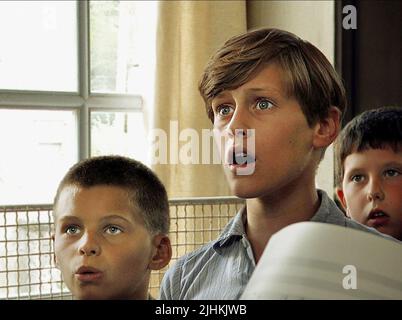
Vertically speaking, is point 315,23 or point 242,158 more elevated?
point 315,23

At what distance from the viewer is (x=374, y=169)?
2.35 ft

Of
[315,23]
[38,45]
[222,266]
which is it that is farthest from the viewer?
[38,45]

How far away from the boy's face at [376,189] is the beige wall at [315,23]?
0.65 meters

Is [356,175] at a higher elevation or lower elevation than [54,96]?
lower

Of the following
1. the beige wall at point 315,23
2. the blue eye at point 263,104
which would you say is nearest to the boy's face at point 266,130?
the blue eye at point 263,104

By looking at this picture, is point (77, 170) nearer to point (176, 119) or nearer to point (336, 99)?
point (336, 99)

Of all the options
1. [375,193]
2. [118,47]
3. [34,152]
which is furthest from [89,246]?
[118,47]

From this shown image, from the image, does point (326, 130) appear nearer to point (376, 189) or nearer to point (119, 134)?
point (376, 189)

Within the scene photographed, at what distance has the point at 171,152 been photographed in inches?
63.6

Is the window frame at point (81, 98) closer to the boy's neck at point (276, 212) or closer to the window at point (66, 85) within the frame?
the window at point (66, 85)

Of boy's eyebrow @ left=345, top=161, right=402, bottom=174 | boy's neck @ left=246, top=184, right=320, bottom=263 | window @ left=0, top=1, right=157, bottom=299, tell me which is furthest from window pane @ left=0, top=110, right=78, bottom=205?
boy's neck @ left=246, top=184, right=320, bottom=263

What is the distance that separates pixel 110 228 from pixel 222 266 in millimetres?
130
